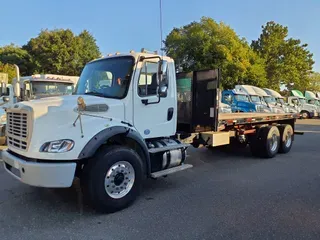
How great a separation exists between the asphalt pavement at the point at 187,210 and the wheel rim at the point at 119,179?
0.29 meters

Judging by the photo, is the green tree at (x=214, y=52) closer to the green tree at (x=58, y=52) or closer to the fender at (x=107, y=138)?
the green tree at (x=58, y=52)

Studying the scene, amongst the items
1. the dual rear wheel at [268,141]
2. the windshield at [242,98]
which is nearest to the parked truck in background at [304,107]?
the windshield at [242,98]

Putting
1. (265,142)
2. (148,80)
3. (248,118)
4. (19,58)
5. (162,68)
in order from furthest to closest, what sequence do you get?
1. (19,58)
2. (265,142)
3. (248,118)
4. (148,80)
5. (162,68)

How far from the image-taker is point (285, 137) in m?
8.91

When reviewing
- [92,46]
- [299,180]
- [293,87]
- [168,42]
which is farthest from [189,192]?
[293,87]

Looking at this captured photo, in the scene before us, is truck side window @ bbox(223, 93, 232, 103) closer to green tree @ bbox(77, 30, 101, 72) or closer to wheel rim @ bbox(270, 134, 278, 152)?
wheel rim @ bbox(270, 134, 278, 152)

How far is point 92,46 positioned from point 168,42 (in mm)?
13217

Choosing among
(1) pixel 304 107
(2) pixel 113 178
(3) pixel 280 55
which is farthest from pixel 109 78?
(3) pixel 280 55

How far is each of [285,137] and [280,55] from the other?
34.6 metres

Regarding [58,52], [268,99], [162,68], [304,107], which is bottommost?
[304,107]

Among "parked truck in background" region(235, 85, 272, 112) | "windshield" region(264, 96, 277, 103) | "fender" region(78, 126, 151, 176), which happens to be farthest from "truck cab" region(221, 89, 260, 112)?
"fender" region(78, 126, 151, 176)

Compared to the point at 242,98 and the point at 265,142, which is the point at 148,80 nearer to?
the point at 265,142

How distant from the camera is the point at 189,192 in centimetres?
510

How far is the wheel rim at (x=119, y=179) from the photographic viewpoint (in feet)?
13.5
